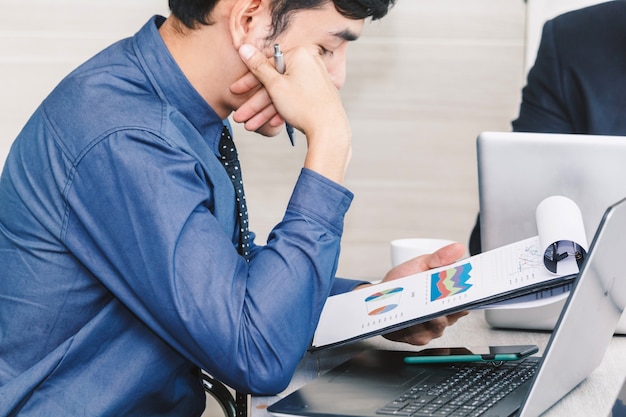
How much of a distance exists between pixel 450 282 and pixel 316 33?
41 cm

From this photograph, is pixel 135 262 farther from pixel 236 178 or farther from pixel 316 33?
pixel 316 33

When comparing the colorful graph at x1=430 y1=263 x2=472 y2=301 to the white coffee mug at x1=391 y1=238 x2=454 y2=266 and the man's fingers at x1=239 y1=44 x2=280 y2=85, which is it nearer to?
the white coffee mug at x1=391 y1=238 x2=454 y2=266

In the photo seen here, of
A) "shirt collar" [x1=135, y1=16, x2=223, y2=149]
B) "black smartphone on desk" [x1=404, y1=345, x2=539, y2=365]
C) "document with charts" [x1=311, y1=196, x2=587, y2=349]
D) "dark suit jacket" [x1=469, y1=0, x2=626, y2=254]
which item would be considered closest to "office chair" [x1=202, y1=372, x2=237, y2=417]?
"document with charts" [x1=311, y1=196, x2=587, y2=349]

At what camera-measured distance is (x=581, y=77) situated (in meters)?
1.98

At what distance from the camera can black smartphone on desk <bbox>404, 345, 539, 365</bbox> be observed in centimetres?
120

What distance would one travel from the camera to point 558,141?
49.4 inches

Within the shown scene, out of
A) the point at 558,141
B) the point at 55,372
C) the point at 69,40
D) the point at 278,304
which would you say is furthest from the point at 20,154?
the point at 69,40

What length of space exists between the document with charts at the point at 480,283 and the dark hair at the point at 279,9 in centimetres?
38

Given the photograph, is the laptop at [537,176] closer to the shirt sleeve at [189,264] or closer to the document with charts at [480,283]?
the document with charts at [480,283]

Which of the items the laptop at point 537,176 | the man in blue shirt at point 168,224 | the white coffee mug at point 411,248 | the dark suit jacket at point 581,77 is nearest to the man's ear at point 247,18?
the man in blue shirt at point 168,224

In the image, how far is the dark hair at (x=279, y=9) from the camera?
49.4 inches

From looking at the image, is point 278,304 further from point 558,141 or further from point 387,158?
point 387,158

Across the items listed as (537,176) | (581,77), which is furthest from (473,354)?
(581,77)

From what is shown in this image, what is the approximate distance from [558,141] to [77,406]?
743 millimetres
